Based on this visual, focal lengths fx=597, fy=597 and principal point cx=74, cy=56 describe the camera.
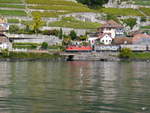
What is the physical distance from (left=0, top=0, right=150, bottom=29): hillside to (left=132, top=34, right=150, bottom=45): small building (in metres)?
10.9

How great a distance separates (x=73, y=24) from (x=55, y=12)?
7232 mm

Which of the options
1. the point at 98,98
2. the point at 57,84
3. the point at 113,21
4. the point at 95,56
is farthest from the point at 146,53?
the point at 98,98

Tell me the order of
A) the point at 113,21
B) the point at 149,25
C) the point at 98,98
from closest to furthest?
the point at 98,98, the point at 113,21, the point at 149,25

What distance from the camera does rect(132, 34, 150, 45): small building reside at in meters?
115

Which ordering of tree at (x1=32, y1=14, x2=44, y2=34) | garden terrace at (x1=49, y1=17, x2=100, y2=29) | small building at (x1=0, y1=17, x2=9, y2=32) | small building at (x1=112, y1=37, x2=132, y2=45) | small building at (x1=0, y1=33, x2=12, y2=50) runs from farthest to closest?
1. garden terrace at (x1=49, y1=17, x2=100, y2=29)
2. small building at (x1=112, y1=37, x2=132, y2=45)
3. small building at (x1=0, y1=17, x2=9, y2=32)
4. tree at (x1=32, y1=14, x2=44, y2=34)
5. small building at (x1=0, y1=33, x2=12, y2=50)

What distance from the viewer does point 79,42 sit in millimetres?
113562

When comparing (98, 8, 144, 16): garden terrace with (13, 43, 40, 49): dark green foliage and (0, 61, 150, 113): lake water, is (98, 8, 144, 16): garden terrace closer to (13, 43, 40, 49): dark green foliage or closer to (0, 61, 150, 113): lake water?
(13, 43, 40, 49): dark green foliage

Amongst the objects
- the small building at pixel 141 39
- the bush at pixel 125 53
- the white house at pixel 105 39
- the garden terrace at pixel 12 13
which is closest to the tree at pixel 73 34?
the white house at pixel 105 39

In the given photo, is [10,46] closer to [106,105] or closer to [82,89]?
[82,89]

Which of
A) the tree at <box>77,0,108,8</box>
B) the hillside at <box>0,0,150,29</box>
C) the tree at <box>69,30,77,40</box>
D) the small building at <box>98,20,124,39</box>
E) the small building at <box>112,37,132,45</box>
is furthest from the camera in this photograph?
the tree at <box>77,0,108,8</box>

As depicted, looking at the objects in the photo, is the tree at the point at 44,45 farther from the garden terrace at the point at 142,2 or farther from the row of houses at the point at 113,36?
the garden terrace at the point at 142,2

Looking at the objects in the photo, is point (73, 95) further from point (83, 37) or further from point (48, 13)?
point (48, 13)

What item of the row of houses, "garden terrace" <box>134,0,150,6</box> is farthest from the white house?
"garden terrace" <box>134,0,150,6</box>

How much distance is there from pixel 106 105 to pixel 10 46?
2823 inches
